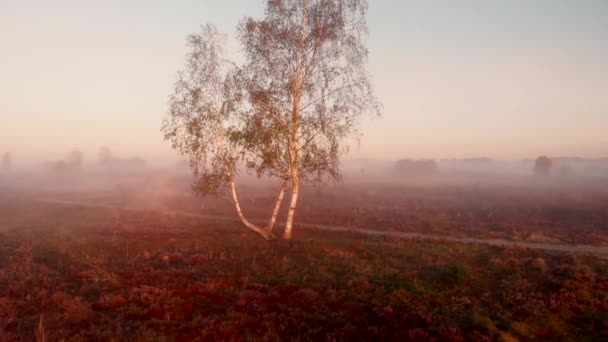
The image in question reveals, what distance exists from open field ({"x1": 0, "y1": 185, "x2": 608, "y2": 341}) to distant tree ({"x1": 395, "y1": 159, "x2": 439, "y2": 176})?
15952 centimetres

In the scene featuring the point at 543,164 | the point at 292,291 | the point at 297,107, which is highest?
the point at 297,107

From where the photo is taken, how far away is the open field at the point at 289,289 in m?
11.0

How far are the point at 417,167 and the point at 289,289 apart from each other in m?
182

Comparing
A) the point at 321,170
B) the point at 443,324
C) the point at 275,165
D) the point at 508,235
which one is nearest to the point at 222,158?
the point at 275,165

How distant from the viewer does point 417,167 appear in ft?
607

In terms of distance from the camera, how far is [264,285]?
1505cm

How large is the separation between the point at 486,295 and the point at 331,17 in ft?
58.0

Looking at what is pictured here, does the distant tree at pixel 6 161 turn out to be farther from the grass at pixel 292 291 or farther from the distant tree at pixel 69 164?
the grass at pixel 292 291

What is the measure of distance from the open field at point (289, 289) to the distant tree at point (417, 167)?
160 metres

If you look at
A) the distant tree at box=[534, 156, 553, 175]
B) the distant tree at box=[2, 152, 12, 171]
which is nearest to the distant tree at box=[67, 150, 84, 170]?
the distant tree at box=[2, 152, 12, 171]

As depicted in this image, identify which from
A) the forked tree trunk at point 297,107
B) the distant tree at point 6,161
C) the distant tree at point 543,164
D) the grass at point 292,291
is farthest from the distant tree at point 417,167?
the distant tree at point 6,161

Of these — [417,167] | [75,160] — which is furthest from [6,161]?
[417,167]

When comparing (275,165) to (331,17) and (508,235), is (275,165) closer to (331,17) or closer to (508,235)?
(331,17)

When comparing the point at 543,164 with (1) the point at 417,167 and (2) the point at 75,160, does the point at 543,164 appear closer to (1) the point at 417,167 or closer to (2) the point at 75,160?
(1) the point at 417,167
